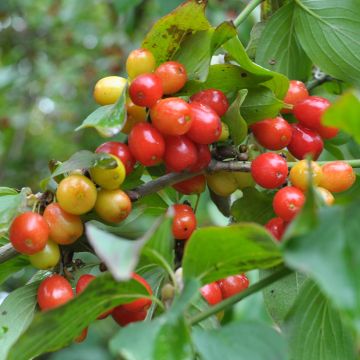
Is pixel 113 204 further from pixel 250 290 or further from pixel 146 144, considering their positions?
pixel 250 290

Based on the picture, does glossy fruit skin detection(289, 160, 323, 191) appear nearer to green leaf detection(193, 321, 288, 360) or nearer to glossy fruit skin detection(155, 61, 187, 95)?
glossy fruit skin detection(155, 61, 187, 95)

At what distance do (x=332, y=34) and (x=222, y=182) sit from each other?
0.36m

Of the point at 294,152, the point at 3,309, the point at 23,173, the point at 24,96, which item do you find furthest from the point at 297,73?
the point at 24,96

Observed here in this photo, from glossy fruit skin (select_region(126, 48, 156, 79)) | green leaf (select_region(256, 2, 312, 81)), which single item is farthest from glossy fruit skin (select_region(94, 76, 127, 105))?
green leaf (select_region(256, 2, 312, 81))

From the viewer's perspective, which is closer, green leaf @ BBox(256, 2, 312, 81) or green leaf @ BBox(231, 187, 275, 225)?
green leaf @ BBox(231, 187, 275, 225)

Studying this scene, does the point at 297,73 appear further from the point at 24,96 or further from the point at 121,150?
the point at 24,96

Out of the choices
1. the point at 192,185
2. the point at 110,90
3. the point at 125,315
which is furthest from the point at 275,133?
the point at 125,315

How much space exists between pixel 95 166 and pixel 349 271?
1.48ft

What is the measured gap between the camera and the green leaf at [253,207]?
110 centimetres

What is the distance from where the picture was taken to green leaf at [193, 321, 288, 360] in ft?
2.08

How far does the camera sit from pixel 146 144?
0.92m

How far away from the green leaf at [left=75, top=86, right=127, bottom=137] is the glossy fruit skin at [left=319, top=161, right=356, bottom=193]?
0.98 ft

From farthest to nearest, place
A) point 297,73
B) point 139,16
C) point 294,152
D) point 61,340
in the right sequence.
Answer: point 139,16 → point 297,73 → point 294,152 → point 61,340

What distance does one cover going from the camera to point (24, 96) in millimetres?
4402
